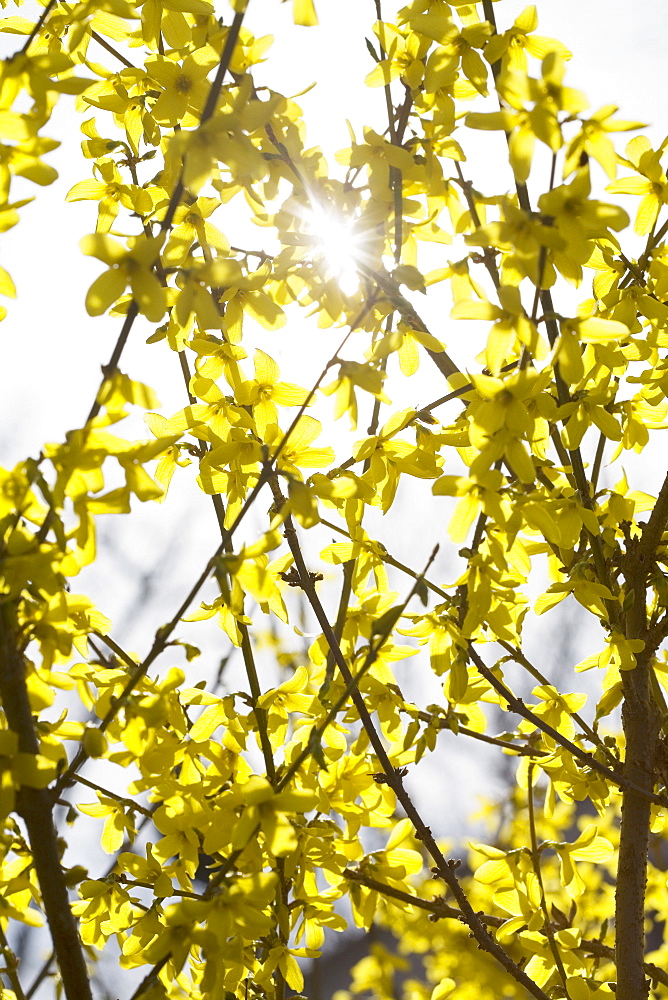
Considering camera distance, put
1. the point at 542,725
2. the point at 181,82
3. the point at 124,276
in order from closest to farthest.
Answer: the point at 124,276
the point at 181,82
the point at 542,725

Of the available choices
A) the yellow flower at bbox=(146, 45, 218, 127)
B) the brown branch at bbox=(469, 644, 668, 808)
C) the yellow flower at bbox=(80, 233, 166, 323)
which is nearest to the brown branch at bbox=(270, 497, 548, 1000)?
the brown branch at bbox=(469, 644, 668, 808)

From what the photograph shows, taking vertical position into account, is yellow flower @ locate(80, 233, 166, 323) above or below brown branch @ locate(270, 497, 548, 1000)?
above

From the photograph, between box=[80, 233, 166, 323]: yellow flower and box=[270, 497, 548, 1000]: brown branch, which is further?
box=[270, 497, 548, 1000]: brown branch

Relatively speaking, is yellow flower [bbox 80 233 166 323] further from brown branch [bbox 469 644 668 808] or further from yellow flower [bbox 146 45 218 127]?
brown branch [bbox 469 644 668 808]

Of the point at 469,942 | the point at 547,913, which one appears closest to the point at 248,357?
the point at 547,913

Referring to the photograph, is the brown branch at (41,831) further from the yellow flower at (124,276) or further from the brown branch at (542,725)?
the brown branch at (542,725)

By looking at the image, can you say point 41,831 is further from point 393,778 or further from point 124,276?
point 124,276

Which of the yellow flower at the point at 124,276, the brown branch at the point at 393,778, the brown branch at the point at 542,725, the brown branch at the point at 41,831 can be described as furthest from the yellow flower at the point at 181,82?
the brown branch at the point at 542,725

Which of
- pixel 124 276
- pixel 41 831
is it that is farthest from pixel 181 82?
pixel 41 831

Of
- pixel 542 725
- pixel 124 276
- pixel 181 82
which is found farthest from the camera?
pixel 542 725

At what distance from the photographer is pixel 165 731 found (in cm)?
95

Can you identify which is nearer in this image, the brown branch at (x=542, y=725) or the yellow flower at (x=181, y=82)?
the yellow flower at (x=181, y=82)

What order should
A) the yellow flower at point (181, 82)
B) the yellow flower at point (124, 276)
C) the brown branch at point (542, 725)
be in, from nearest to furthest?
the yellow flower at point (124, 276) < the yellow flower at point (181, 82) < the brown branch at point (542, 725)

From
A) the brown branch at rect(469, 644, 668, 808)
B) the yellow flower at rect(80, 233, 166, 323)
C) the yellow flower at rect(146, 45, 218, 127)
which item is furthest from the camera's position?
the brown branch at rect(469, 644, 668, 808)
